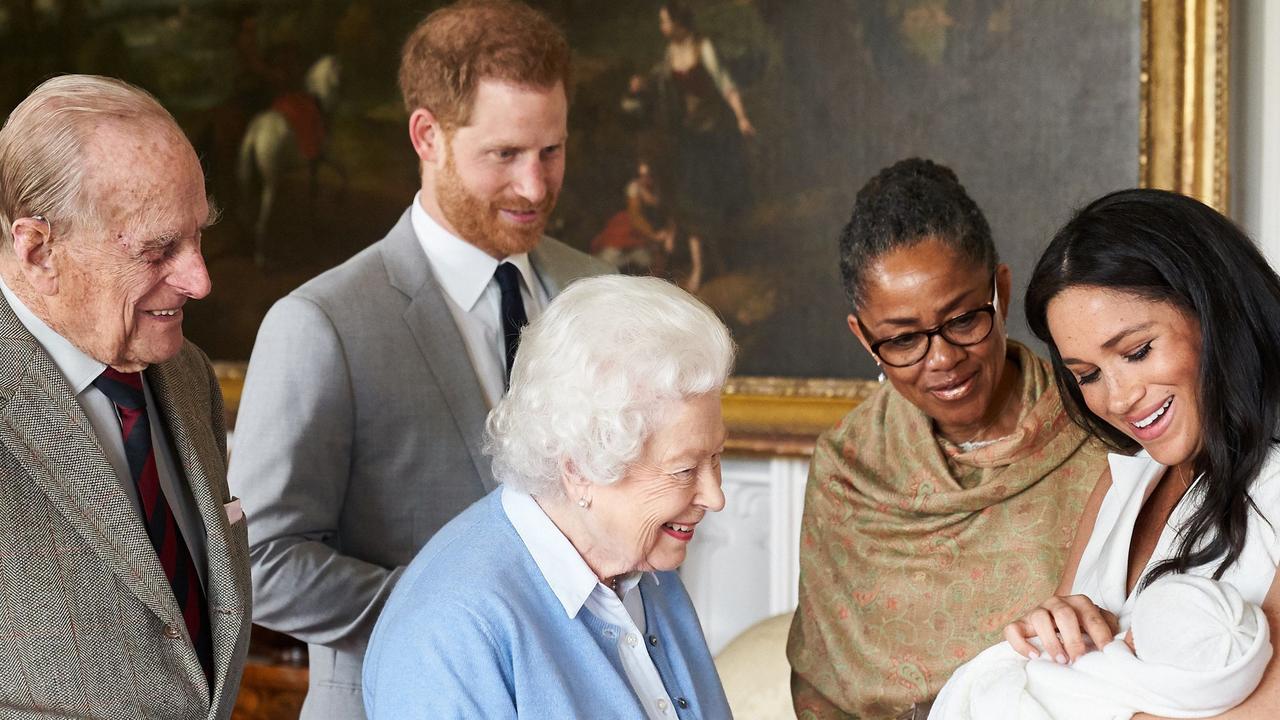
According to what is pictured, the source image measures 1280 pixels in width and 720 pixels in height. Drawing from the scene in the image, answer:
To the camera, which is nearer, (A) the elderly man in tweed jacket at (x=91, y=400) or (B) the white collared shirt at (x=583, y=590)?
(A) the elderly man in tweed jacket at (x=91, y=400)

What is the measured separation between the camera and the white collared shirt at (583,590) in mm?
2260

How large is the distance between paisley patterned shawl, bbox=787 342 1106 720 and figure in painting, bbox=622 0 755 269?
5.67ft

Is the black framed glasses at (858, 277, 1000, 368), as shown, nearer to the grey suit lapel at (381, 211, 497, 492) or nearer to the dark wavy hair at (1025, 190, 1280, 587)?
the dark wavy hair at (1025, 190, 1280, 587)

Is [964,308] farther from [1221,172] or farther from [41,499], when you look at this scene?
[41,499]

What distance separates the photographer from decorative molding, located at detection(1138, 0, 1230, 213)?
12.5ft

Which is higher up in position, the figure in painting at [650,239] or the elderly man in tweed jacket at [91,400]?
the elderly man in tweed jacket at [91,400]

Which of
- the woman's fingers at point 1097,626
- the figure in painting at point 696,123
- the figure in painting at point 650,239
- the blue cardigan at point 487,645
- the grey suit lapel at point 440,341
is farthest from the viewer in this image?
the figure in painting at point 650,239

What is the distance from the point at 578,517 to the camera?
2324 millimetres

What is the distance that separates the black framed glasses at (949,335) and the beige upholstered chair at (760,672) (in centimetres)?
178

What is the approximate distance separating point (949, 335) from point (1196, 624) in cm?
107

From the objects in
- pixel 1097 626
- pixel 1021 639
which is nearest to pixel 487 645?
pixel 1021 639

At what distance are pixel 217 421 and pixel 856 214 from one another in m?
1.55

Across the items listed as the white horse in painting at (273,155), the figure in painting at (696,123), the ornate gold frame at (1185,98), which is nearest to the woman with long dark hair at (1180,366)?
the ornate gold frame at (1185,98)

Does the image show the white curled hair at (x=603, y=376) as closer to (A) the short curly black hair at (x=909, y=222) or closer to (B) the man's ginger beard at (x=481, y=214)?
(A) the short curly black hair at (x=909, y=222)
